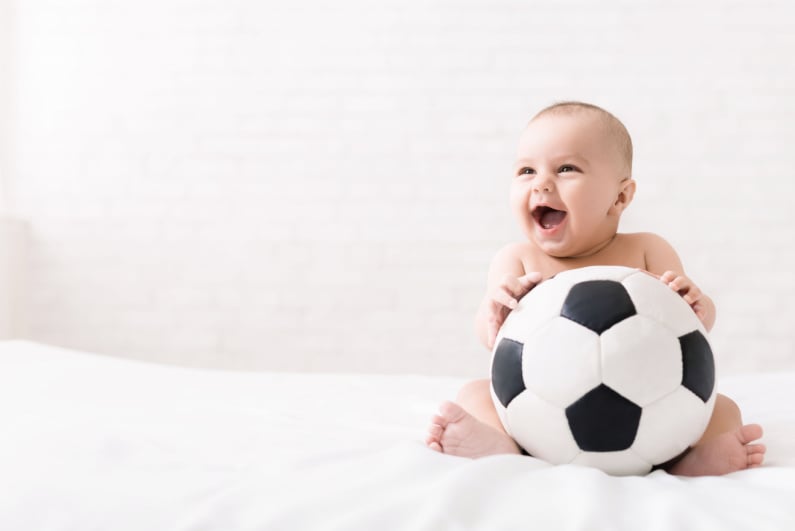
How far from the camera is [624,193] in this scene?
4.67ft

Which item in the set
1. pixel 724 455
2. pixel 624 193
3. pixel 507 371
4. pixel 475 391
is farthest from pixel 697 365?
pixel 624 193

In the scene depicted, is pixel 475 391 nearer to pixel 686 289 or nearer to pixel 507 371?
pixel 507 371

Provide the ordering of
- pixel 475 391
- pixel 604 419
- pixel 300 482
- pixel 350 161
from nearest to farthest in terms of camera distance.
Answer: pixel 300 482 → pixel 604 419 → pixel 475 391 → pixel 350 161

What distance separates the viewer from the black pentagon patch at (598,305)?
3.26ft

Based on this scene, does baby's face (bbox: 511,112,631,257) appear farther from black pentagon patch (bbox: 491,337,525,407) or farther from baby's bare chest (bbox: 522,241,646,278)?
black pentagon patch (bbox: 491,337,525,407)

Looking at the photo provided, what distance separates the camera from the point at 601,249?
4.72 feet

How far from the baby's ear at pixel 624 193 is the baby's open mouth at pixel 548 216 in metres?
0.11

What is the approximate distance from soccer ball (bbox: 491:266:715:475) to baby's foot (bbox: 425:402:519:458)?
5 cm

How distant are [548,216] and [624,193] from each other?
156 mm

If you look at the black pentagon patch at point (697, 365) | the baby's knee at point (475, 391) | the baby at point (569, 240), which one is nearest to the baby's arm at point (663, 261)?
the baby at point (569, 240)

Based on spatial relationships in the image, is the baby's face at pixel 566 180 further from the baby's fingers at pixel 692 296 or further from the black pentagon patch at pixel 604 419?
the black pentagon patch at pixel 604 419

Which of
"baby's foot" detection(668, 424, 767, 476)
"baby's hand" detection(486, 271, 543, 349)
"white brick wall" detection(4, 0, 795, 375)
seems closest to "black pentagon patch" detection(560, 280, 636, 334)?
"baby's hand" detection(486, 271, 543, 349)

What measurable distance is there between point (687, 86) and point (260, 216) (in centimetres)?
166

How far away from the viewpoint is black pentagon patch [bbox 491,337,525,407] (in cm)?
103
